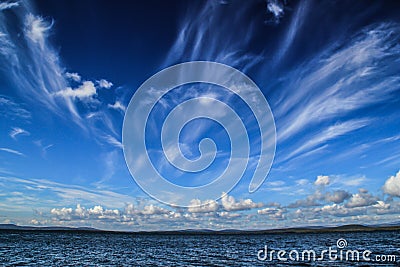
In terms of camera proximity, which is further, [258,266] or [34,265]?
[34,265]

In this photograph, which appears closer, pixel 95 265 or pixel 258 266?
pixel 258 266

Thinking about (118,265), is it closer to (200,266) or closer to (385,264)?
(200,266)

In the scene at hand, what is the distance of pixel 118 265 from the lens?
48.3 metres

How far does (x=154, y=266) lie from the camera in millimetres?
47219

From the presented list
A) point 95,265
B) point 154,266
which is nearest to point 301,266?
point 154,266

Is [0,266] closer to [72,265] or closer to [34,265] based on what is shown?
[34,265]

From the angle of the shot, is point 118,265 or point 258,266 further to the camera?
point 118,265

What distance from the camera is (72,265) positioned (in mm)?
47156

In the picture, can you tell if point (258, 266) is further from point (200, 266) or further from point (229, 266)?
point (200, 266)

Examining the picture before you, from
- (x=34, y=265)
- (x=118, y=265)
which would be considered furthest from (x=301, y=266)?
(x=34, y=265)

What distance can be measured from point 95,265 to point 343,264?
3735cm

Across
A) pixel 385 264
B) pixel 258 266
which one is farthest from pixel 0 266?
pixel 385 264

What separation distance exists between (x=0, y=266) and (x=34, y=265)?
4562mm

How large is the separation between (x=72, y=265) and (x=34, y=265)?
5.77 meters
